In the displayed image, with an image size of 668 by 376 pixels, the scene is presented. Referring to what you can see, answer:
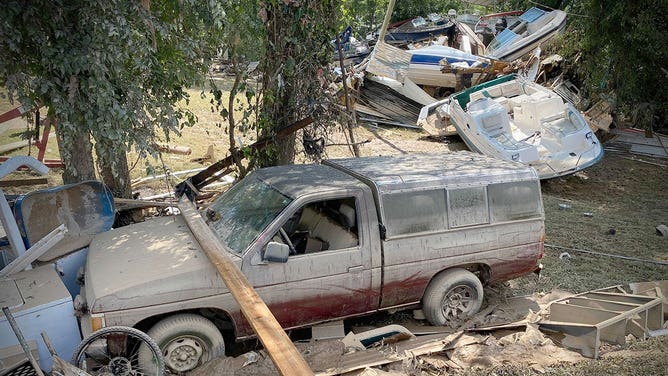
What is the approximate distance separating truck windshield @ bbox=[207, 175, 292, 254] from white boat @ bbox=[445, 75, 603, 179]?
763cm

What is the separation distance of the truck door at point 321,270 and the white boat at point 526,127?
7.38 metres

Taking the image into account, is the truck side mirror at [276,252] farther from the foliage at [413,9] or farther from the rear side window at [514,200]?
the foliage at [413,9]

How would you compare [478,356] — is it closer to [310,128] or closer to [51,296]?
[51,296]

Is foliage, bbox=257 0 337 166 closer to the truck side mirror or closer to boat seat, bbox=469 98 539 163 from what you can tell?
the truck side mirror

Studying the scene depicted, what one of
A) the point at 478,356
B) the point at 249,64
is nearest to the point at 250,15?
the point at 249,64

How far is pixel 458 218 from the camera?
5863mm

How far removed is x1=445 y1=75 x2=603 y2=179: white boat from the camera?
12.2 meters

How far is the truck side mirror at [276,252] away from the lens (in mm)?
4969

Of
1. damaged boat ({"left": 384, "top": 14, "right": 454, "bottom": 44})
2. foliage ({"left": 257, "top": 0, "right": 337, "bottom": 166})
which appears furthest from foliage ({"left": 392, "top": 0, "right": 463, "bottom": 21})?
foliage ({"left": 257, "top": 0, "right": 337, "bottom": 166})

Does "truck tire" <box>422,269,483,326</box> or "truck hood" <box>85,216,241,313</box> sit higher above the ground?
"truck hood" <box>85,216,241,313</box>

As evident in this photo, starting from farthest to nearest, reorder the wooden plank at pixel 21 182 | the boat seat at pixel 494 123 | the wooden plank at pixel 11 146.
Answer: the boat seat at pixel 494 123 → the wooden plank at pixel 11 146 → the wooden plank at pixel 21 182

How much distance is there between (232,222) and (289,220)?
1.86ft

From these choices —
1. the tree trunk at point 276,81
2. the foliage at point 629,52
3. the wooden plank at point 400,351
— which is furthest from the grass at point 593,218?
the foliage at point 629,52

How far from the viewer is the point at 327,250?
17.8 ft
